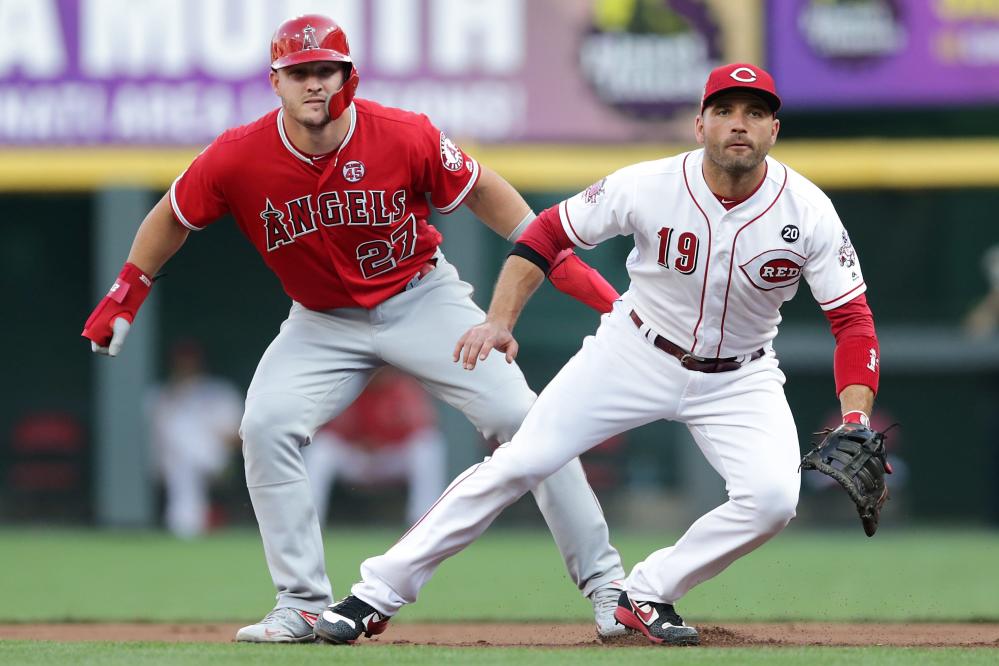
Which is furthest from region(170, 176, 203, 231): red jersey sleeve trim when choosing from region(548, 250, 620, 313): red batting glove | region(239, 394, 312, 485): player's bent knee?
region(548, 250, 620, 313): red batting glove

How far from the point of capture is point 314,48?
5145mm

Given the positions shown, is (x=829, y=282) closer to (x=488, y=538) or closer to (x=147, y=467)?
(x=488, y=538)

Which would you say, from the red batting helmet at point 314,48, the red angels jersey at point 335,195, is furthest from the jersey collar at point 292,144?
the red batting helmet at point 314,48

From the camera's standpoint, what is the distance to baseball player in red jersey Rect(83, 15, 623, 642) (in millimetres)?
5227

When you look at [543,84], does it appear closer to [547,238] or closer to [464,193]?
[464,193]

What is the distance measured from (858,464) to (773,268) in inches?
24.7

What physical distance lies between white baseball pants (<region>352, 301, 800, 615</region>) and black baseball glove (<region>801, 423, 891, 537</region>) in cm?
18

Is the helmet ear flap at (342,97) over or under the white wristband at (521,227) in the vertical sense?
over

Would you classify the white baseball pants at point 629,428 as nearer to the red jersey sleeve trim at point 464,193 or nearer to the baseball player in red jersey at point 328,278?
the baseball player in red jersey at point 328,278

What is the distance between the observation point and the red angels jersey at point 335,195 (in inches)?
206

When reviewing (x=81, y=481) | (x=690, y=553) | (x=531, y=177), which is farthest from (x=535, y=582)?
(x=81, y=481)

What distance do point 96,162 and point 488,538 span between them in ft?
12.2

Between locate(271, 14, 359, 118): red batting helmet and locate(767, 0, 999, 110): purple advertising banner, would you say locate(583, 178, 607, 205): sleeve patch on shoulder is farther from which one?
locate(767, 0, 999, 110): purple advertising banner

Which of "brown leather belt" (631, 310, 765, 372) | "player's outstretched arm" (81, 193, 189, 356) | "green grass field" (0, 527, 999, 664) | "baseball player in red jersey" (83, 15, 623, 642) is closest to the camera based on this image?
"green grass field" (0, 527, 999, 664)
